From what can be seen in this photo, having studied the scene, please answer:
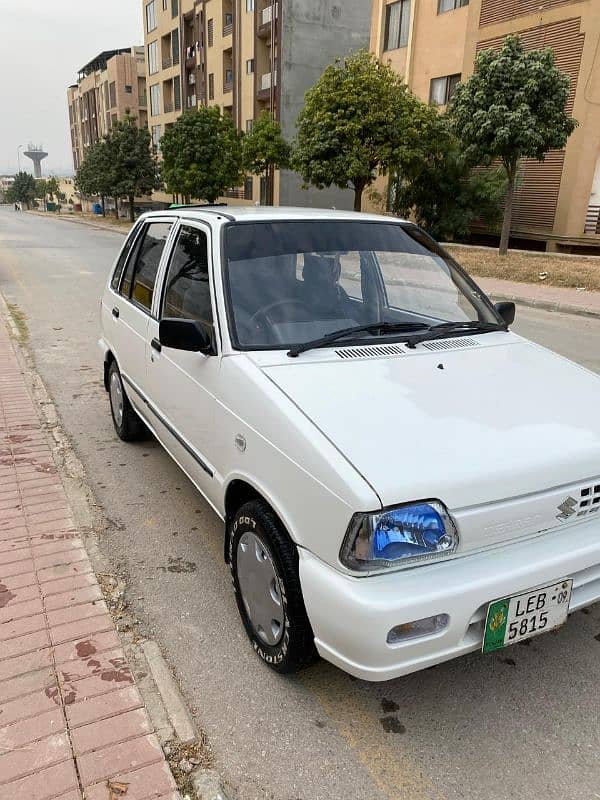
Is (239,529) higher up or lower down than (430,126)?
lower down

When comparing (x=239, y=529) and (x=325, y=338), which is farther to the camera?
(x=325, y=338)

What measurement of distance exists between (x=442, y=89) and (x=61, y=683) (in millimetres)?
28066

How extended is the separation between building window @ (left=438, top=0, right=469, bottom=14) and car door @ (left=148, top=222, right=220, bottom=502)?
2588 cm

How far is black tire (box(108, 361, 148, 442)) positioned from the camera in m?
4.93

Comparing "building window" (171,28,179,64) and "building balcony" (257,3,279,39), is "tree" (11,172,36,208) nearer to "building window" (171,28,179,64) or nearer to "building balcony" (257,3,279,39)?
"building window" (171,28,179,64)

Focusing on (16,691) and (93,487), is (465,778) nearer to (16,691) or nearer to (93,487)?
(16,691)

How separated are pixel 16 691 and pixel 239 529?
106 cm

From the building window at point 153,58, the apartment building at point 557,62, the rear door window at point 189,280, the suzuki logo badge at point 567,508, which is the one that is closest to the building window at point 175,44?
the building window at point 153,58

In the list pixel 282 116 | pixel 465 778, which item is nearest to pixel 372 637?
pixel 465 778

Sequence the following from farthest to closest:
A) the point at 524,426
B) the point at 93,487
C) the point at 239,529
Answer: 1. the point at 93,487
2. the point at 239,529
3. the point at 524,426

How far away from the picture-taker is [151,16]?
53.9 metres

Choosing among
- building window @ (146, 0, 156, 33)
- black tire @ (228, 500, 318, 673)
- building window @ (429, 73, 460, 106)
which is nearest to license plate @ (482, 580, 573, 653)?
black tire @ (228, 500, 318, 673)

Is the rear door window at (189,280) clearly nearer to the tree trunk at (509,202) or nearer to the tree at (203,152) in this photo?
the tree trunk at (509,202)

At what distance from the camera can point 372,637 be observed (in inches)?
78.7
